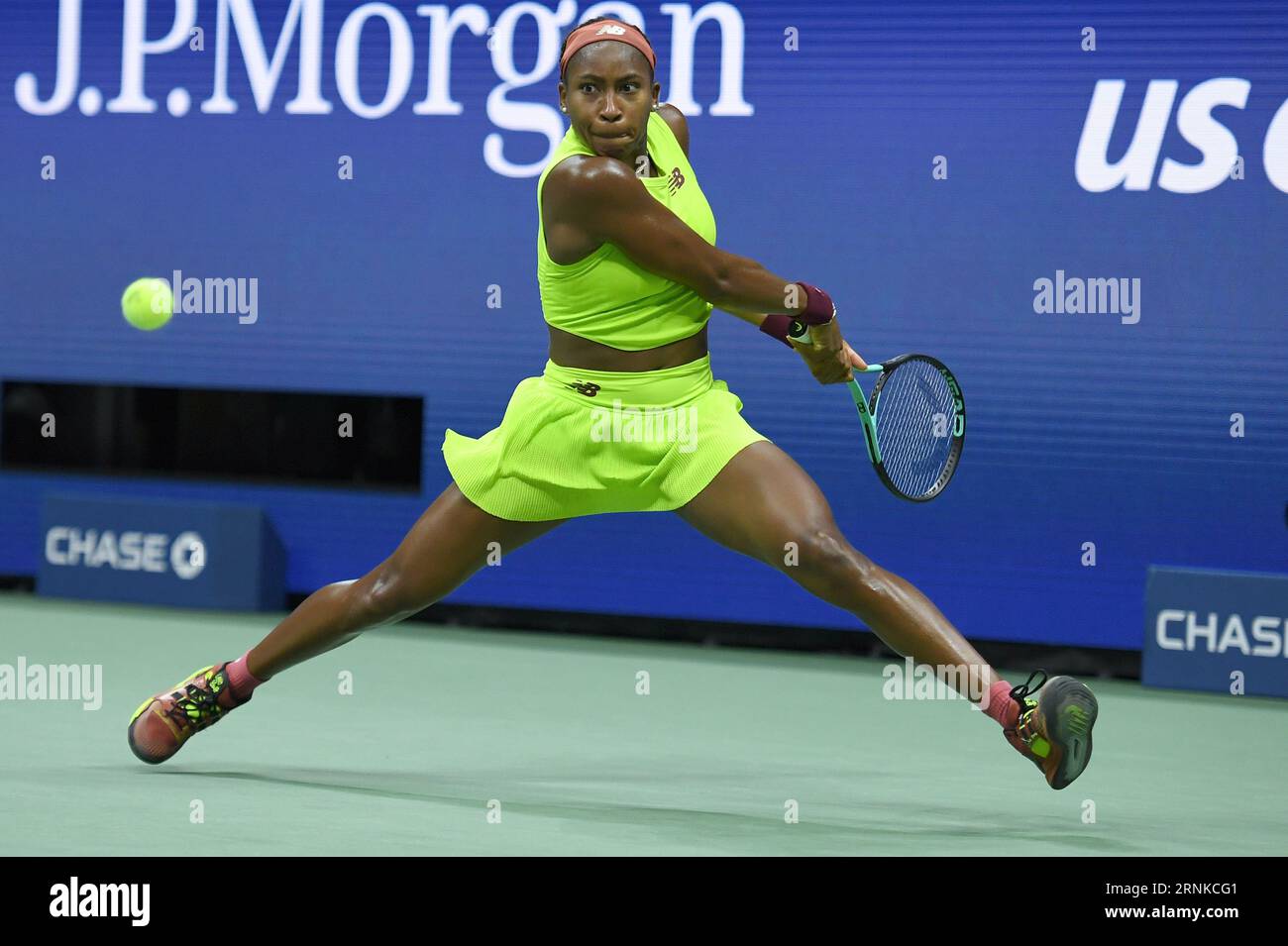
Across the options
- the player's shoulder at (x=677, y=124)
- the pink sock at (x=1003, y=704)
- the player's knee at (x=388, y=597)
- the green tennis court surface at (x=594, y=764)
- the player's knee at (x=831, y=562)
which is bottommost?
the green tennis court surface at (x=594, y=764)

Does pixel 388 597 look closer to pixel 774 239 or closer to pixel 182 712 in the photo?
pixel 182 712

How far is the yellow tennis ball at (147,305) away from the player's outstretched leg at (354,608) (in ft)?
10.1

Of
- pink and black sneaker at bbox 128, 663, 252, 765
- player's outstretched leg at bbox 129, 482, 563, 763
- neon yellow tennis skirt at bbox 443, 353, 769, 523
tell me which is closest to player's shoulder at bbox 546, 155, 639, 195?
neon yellow tennis skirt at bbox 443, 353, 769, 523

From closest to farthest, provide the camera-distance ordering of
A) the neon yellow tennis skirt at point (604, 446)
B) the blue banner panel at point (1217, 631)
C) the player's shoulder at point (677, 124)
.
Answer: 1. the neon yellow tennis skirt at point (604, 446)
2. the player's shoulder at point (677, 124)
3. the blue banner panel at point (1217, 631)

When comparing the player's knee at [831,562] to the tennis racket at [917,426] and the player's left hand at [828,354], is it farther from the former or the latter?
the tennis racket at [917,426]

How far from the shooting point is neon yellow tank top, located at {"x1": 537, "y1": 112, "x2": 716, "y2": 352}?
4543 mm

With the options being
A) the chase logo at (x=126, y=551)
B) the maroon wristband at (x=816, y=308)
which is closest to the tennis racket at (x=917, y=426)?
→ the maroon wristband at (x=816, y=308)

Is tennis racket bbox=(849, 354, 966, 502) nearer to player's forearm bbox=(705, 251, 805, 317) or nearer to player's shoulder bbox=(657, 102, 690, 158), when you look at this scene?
player's forearm bbox=(705, 251, 805, 317)

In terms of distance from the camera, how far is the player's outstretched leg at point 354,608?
469cm

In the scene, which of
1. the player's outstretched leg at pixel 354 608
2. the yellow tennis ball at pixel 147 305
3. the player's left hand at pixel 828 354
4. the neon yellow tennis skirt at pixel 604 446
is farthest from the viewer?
the yellow tennis ball at pixel 147 305

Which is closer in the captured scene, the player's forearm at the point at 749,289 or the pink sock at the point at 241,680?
the player's forearm at the point at 749,289

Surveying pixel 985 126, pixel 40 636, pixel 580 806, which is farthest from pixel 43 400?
pixel 580 806

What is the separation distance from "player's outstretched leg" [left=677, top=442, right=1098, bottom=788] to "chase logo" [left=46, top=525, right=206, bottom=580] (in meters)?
4.39

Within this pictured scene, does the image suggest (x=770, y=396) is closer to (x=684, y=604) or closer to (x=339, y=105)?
(x=684, y=604)
